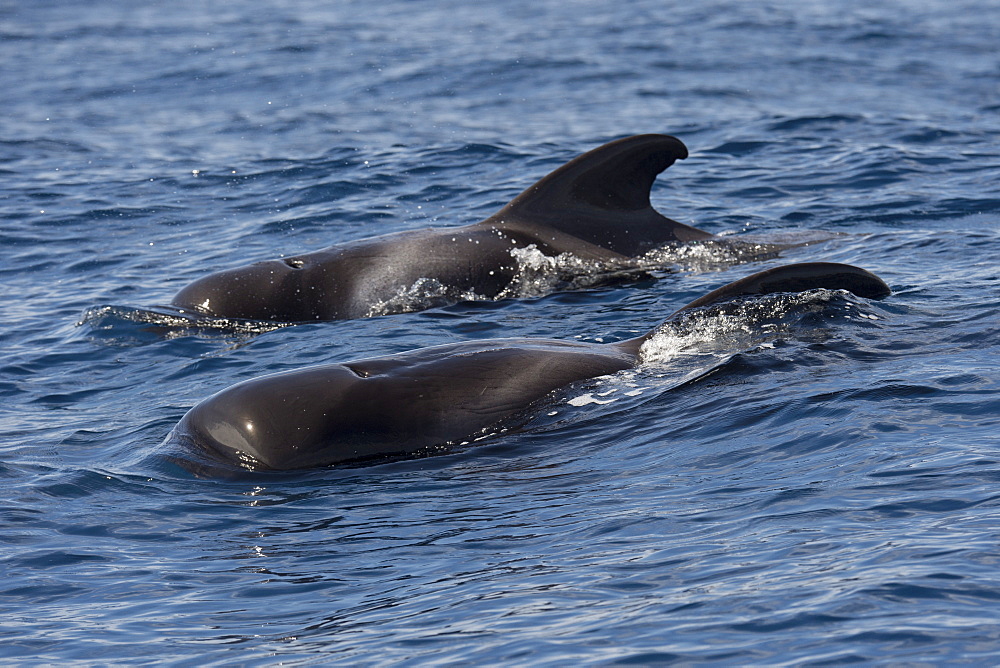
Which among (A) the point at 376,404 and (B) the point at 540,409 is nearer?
(A) the point at 376,404

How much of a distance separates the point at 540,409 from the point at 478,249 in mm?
4762

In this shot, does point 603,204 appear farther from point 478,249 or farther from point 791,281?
point 791,281

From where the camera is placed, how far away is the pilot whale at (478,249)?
12.9 meters

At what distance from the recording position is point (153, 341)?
41.0 ft

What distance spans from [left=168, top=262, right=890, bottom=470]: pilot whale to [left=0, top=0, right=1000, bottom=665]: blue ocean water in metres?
0.19

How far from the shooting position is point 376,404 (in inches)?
330

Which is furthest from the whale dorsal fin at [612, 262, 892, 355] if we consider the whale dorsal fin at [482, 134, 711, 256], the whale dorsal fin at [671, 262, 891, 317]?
the whale dorsal fin at [482, 134, 711, 256]

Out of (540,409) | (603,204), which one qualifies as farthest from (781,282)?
(603,204)

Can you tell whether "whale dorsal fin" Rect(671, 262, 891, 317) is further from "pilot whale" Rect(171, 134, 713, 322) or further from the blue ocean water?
"pilot whale" Rect(171, 134, 713, 322)

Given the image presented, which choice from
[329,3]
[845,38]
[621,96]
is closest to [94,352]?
[621,96]

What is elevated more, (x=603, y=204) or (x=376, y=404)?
(x=603, y=204)

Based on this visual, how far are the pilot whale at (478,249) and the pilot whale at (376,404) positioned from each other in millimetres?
4014

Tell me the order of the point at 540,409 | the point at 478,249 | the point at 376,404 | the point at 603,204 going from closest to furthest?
the point at 376,404 < the point at 540,409 < the point at 478,249 < the point at 603,204

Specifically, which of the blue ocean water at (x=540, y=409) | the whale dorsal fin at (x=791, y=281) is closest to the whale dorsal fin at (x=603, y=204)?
the blue ocean water at (x=540, y=409)
